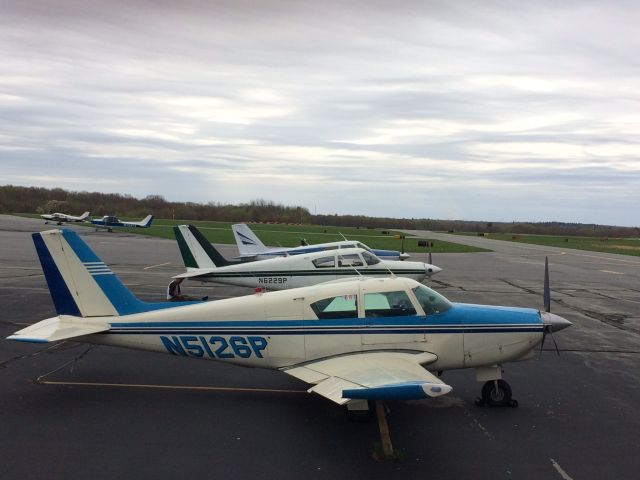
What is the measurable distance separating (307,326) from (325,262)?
8724 mm

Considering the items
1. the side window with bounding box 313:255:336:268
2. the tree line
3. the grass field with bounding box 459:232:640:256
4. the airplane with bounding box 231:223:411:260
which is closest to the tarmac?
the side window with bounding box 313:255:336:268

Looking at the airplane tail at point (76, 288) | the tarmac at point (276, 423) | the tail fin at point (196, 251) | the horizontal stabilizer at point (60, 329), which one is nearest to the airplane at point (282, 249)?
the tail fin at point (196, 251)

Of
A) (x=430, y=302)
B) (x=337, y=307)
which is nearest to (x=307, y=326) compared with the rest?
(x=337, y=307)

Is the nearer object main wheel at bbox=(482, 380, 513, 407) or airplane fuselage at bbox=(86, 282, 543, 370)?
airplane fuselage at bbox=(86, 282, 543, 370)

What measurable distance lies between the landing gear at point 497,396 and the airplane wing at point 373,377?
1.23m

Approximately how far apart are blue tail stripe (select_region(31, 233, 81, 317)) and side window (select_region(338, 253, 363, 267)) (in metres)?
9.79

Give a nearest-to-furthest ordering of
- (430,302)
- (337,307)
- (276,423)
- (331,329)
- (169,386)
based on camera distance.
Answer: (276,423)
(331,329)
(337,307)
(430,302)
(169,386)

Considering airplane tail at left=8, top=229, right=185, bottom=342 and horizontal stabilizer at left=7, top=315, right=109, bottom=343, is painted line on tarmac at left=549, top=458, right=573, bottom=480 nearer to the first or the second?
airplane tail at left=8, top=229, right=185, bottom=342

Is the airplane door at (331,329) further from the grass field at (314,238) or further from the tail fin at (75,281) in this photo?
the grass field at (314,238)

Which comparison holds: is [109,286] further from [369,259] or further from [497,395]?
[369,259]

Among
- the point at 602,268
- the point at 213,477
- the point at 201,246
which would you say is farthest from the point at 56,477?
the point at 602,268

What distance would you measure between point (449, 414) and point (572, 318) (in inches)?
411

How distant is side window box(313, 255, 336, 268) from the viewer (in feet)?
54.5

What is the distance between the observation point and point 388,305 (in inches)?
316
